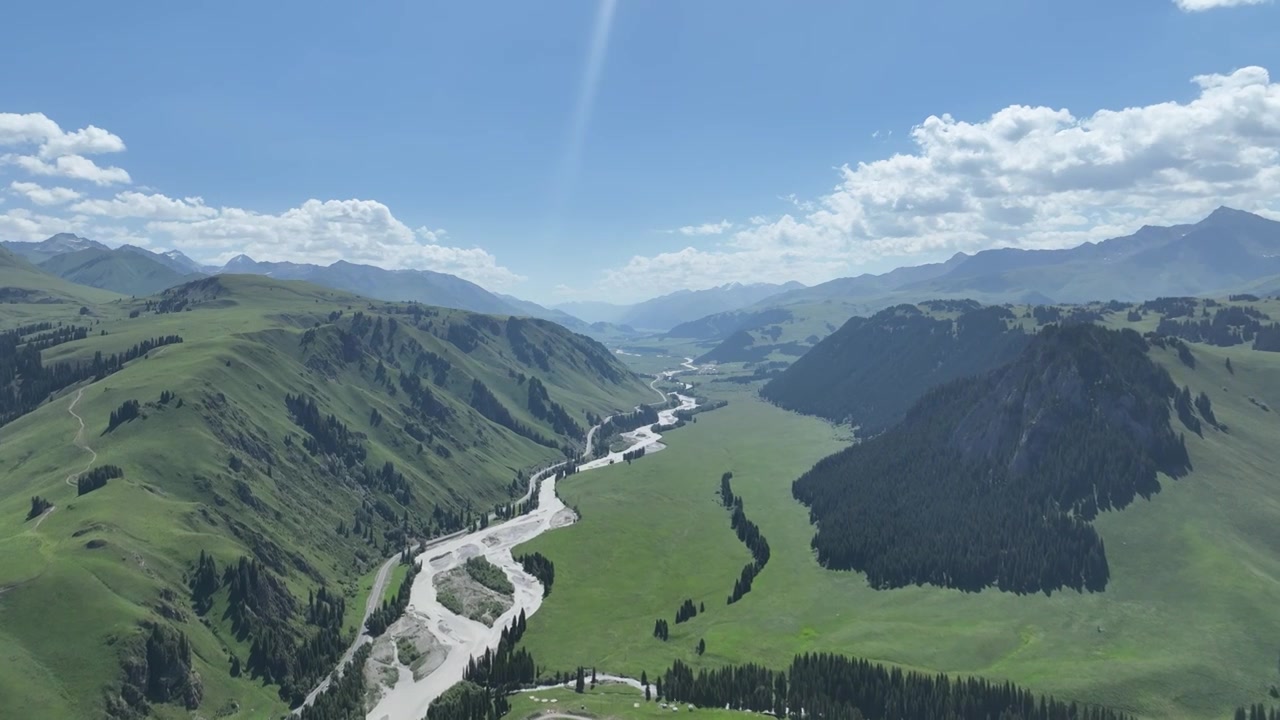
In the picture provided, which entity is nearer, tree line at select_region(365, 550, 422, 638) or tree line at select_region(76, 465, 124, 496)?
tree line at select_region(365, 550, 422, 638)

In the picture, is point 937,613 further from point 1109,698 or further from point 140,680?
point 140,680

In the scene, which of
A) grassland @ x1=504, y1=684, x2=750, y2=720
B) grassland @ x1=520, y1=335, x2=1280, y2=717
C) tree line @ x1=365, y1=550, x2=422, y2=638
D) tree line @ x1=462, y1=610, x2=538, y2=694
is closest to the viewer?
grassland @ x1=504, y1=684, x2=750, y2=720

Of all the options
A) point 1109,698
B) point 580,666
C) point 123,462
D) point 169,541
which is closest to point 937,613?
point 1109,698

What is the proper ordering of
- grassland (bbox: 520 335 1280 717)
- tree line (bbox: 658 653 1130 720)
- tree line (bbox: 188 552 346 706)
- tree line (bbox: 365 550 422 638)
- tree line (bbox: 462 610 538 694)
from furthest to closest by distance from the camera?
tree line (bbox: 365 550 422 638) → tree line (bbox: 188 552 346 706) → tree line (bbox: 462 610 538 694) → grassland (bbox: 520 335 1280 717) → tree line (bbox: 658 653 1130 720)

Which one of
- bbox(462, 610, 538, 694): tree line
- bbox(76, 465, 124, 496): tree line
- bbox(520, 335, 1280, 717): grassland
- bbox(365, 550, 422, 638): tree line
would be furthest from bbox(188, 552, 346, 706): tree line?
bbox(520, 335, 1280, 717): grassland

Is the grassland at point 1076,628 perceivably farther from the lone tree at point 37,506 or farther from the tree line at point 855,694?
the lone tree at point 37,506

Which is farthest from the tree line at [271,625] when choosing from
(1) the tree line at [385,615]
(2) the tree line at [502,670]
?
(2) the tree line at [502,670]

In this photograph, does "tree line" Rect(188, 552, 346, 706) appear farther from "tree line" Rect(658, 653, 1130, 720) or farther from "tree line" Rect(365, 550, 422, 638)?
"tree line" Rect(658, 653, 1130, 720)
